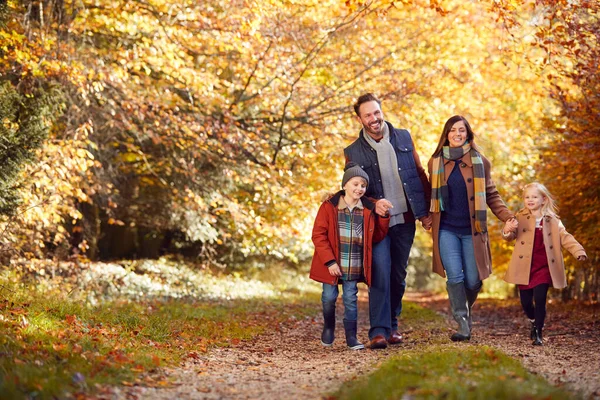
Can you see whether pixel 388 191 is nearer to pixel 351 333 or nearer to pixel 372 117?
pixel 372 117

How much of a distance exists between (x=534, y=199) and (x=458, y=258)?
38.5 inches

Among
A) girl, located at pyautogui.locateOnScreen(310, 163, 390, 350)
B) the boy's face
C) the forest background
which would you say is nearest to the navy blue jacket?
girl, located at pyautogui.locateOnScreen(310, 163, 390, 350)

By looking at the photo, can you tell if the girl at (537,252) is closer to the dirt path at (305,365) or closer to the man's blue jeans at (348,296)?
the dirt path at (305,365)

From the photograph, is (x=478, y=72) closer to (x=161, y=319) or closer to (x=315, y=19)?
(x=315, y=19)

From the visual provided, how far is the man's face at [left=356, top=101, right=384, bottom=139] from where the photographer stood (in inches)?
292

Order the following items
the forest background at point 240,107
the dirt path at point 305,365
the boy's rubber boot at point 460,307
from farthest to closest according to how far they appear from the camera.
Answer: the forest background at point 240,107, the boy's rubber boot at point 460,307, the dirt path at point 305,365

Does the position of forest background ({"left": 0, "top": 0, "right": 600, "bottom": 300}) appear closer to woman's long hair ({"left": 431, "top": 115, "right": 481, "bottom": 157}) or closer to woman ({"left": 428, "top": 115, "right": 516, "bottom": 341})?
woman's long hair ({"left": 431, "top": 115, "right": 481, "bottom": 157})

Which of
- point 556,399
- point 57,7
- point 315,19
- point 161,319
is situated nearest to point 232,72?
point 315,19

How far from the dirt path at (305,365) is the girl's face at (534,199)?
4.57 ft

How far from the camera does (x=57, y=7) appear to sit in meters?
12.2

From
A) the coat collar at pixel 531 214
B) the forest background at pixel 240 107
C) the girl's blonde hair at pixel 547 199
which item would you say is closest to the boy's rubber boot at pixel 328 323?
the coat collar at pixel 531 214

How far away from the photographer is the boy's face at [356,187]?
713cm

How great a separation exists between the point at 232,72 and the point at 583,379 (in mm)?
11386

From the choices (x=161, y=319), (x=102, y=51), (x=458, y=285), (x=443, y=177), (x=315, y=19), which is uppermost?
(x=315, y=19)
